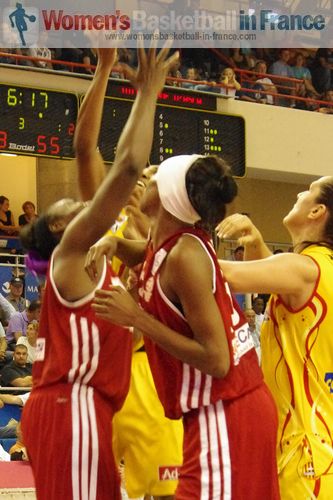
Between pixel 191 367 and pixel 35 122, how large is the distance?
8.51m

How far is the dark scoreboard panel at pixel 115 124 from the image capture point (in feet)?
37.4

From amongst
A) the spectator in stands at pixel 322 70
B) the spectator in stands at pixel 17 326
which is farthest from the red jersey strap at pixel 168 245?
the spectator in stands at pixel 322 70

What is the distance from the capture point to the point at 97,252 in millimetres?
3568

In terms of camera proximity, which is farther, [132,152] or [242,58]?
[242,58]

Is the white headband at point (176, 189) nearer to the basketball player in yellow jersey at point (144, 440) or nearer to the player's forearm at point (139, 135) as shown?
the player's forearm at point (139, 135)

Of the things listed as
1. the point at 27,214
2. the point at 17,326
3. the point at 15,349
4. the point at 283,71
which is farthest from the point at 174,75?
the point at 15,349

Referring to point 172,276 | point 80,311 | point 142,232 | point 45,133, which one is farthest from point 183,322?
point 45,133

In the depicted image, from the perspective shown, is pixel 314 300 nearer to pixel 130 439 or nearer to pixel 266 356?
pixel 266 356

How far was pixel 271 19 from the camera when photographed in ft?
63.2

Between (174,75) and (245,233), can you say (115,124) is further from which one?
(245,233)

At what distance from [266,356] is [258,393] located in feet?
1.64

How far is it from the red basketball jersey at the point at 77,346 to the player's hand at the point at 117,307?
44cm

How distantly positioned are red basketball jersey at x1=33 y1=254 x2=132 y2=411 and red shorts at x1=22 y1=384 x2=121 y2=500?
51 mm

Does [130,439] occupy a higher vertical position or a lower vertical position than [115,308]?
lower
